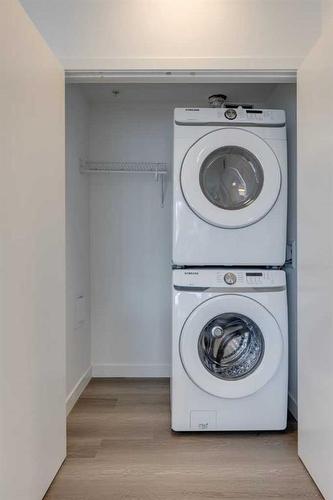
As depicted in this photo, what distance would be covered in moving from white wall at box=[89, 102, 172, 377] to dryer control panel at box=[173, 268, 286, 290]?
0.91 meters

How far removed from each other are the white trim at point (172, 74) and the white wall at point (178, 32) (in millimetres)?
12

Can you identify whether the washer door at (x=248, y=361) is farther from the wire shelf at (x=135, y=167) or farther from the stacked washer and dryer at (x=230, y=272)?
the wire shelf at (x=135, y=167)

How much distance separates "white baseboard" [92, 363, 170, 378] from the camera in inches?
117

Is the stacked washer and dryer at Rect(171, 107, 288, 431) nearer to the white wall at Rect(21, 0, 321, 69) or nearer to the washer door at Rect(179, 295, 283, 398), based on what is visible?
the washer door at Rect(179, 295, 283, 398)

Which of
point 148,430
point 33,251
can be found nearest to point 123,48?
point 33,251

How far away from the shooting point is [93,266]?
3.00 metres

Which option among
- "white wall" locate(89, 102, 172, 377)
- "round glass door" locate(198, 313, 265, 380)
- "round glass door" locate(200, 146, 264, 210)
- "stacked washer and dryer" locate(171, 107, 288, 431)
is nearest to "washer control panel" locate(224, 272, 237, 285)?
"stacked washer and dryer" locate(171, 107, 288, 431)

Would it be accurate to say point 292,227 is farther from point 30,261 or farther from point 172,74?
point 30,261

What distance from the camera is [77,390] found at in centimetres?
255

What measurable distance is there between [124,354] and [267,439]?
129 cm

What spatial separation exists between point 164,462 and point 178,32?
1986 mm

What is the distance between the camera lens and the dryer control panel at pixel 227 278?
6.74 ft

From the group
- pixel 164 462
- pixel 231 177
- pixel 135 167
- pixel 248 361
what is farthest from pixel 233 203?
pixel 164 462

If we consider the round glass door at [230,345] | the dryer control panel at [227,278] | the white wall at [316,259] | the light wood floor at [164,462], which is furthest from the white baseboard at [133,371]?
the white wall at [316,259]
